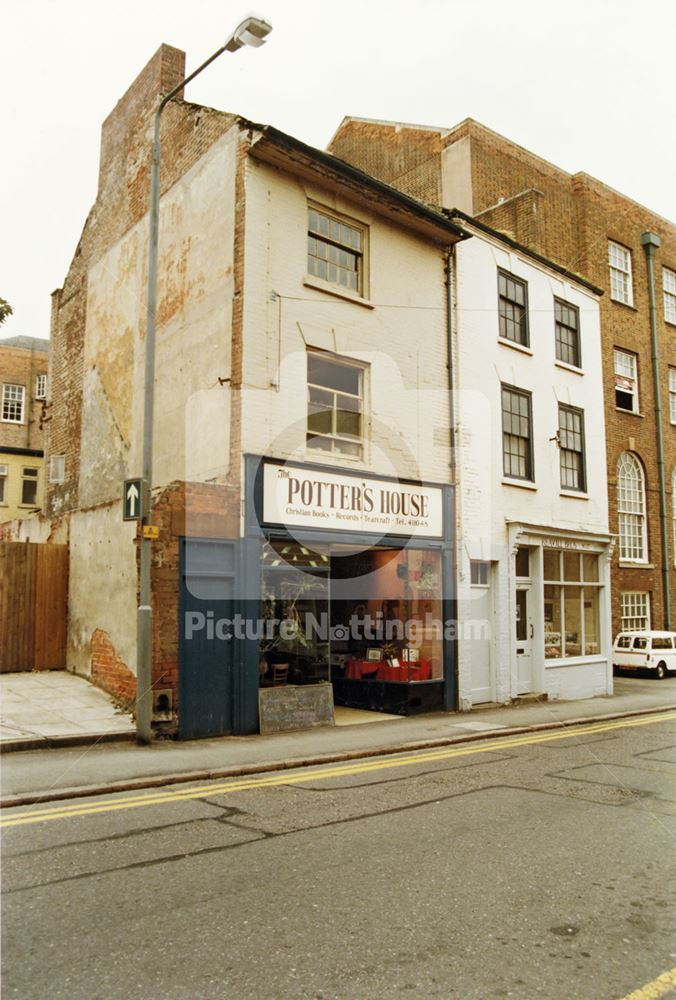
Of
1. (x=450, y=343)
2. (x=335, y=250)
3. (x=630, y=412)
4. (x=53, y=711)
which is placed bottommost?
(x=53, y=711)

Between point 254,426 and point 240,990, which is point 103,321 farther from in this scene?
point 240,990

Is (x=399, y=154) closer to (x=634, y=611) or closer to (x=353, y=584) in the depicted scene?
(x=353, y=584)

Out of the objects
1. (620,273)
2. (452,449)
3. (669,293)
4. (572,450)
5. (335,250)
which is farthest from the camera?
(669,293)

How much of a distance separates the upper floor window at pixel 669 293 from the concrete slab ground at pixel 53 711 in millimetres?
24759

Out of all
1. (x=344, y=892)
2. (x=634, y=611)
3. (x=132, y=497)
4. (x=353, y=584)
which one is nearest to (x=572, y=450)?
(x=353, y=584)

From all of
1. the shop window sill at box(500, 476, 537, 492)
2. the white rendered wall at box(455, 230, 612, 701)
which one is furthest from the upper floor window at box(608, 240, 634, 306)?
the shop window sill at box(500, 476, 537, 492)

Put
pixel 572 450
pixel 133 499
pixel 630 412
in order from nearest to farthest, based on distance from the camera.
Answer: pixel 133 499 → pixel 572 450 → pixel 630 412

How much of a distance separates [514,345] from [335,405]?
6.07m

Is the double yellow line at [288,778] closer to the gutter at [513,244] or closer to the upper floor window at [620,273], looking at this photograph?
the gutter at [513,244]

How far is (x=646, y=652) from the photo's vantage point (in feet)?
79.3

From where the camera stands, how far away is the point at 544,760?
33.9 ft

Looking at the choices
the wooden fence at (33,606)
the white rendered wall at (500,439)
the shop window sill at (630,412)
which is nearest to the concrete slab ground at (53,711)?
the wooden fence at (33,606)

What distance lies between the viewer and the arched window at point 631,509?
2662cm

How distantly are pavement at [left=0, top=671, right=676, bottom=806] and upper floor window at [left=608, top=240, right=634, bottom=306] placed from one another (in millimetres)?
16301
